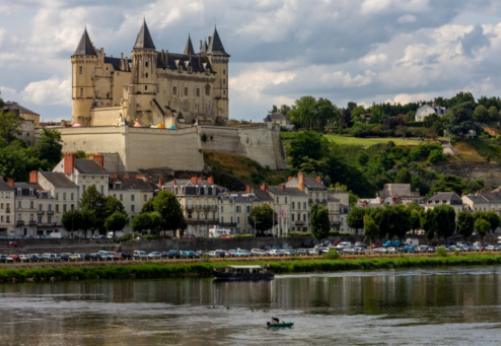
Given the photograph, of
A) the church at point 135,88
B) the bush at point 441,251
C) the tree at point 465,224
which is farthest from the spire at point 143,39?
the bush at point 441,251

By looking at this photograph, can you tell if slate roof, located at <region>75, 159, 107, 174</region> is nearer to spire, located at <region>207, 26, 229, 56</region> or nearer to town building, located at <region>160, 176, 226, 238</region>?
town building, located at <region>160, 176, 226, 238</region>

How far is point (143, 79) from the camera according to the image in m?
120

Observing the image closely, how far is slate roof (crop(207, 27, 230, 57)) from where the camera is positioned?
130000 millimetres

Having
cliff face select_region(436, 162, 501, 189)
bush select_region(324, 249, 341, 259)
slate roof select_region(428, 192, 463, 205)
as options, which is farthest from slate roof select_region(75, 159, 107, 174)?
cliff face select_region(436, 162, 501, 189)

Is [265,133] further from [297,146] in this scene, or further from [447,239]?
[447,239]

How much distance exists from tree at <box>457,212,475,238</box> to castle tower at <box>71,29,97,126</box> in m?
32.8

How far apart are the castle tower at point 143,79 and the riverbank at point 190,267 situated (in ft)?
115

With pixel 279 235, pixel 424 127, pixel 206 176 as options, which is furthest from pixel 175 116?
pixel 424 127

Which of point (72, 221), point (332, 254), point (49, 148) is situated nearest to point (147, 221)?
point (72, 221)

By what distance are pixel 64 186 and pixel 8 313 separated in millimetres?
38399

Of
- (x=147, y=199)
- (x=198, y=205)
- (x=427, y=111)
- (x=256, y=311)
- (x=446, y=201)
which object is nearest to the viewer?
(x=256, y=311)

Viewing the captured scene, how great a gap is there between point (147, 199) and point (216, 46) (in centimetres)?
3312

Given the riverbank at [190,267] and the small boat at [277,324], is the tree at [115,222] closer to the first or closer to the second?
the riverbank at [190,267]

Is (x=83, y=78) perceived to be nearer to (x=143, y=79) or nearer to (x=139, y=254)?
(x=143, y=79)
